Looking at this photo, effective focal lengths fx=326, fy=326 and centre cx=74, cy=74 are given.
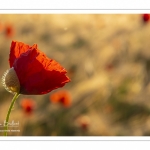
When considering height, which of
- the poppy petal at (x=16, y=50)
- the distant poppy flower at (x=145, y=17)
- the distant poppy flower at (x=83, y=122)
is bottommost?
the distant poppy flower at (x=83, y=122)

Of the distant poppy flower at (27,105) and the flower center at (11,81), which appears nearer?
the flower center at (11,81)

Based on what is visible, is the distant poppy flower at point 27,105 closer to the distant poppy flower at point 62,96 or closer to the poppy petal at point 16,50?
the distant poppy flower at point 62,96

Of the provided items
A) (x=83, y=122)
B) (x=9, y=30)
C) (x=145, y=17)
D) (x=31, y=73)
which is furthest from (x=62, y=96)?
(x=31, y=73)

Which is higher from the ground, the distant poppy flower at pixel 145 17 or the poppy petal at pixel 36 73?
the distant poppy flower at pixel 145 17

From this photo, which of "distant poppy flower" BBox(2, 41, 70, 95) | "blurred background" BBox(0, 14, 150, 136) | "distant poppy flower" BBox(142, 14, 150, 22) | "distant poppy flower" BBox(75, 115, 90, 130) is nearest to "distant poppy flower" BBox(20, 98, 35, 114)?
"blurred background" BBox(0, 14, 150, 136)

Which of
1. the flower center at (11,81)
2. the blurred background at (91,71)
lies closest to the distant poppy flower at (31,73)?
the flower center at (11,81)

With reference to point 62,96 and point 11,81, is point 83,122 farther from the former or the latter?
point 11,81
